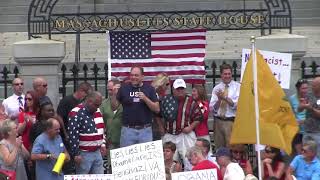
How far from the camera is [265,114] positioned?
1270 centimetres

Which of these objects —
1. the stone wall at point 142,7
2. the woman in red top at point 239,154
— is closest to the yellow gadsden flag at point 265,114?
the woman in red top at point 239,154

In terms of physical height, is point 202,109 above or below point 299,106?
below

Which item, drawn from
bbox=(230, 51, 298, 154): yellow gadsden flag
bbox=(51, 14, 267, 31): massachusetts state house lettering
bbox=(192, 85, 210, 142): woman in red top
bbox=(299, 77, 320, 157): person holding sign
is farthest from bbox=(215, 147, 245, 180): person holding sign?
bbox=(51, 14, 267, 31): massachusetts state house lettering

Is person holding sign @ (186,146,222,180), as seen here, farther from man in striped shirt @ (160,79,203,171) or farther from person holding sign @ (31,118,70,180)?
person holding sign @ (31,118,70,180)

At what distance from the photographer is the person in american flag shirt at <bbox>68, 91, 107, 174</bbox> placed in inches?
557

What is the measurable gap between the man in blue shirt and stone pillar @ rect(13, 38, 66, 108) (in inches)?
177

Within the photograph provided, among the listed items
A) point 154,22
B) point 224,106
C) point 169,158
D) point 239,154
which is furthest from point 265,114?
point 154,22

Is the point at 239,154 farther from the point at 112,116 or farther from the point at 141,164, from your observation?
the point at 112,116

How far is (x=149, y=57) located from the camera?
16.8 metres

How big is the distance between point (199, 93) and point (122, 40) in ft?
6.33

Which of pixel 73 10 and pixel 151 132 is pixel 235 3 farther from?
pixel 151 132

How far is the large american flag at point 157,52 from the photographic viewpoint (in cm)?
1672

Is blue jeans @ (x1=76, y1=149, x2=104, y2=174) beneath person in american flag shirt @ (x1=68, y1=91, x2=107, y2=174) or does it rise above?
beneath

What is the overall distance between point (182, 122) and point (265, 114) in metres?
2.45
